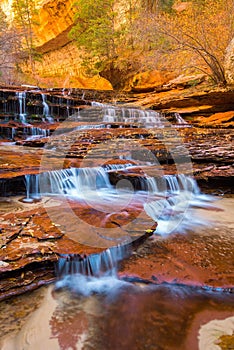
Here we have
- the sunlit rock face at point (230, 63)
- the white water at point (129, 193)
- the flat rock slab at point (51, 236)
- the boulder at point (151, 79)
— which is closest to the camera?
the flat rock slab at point (51, 236)

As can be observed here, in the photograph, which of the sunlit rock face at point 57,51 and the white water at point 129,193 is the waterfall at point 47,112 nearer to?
the white water at point 129,193

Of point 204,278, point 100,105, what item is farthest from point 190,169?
point 100,105

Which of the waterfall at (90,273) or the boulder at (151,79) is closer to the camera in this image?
the waterfall at (90,273)

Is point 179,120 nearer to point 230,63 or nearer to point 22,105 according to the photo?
point 230,63

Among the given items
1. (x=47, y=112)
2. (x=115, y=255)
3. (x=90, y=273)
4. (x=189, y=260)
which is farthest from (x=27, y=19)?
(x=189, y=260)

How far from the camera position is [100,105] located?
13.0 metres

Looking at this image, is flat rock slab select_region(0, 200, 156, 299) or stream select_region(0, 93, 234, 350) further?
flat rock slab select_region(0, 200, 156, 299)

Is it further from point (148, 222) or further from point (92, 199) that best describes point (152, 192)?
point (148, 222)

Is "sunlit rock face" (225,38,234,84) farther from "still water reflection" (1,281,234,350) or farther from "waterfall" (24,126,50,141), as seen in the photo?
"still water reflection" (1,281,234,350)

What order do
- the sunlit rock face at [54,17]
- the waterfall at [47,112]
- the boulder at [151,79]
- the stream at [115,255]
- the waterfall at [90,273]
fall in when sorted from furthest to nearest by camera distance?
1. the sunlit rock face at [54,17]
2. the boulder at [151,79]
3. the waterfall at [47,112]
4. the waterfall at [90,273]
5. the stream at [115,255]

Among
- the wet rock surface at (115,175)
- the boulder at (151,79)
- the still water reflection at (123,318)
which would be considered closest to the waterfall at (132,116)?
the wet rock surface at (115,175)

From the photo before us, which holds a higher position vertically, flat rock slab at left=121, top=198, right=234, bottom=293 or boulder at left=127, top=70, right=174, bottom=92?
boulder at left=127, top=70, right=174, bottom=92

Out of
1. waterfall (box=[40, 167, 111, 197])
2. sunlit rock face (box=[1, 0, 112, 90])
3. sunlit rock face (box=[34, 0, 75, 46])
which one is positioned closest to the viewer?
waterfall (box=[40, 167, 111, 197])

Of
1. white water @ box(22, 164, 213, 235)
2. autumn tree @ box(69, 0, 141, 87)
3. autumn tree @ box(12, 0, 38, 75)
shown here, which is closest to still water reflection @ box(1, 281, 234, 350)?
white water @ box(22, 164, 213, 235)
